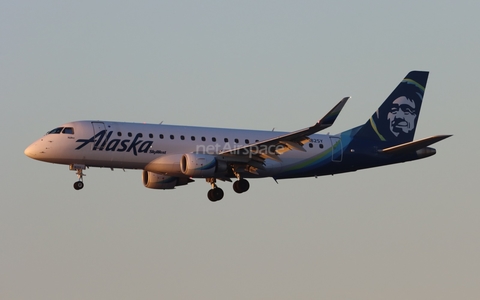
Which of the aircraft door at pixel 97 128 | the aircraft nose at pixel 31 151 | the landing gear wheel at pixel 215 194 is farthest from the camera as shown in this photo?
the landing gear wheel at pixel 215 194

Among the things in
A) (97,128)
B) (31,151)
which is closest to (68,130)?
(97,128)

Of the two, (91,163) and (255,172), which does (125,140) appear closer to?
(91,163)

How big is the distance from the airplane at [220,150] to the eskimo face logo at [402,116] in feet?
0.21

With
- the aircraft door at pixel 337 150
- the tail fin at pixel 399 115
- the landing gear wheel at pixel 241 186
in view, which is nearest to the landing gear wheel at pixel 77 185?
the landing gear wheel at pixel 241 186

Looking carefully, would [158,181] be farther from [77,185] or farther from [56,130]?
[56,130]

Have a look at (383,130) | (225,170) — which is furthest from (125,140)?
(383,130)

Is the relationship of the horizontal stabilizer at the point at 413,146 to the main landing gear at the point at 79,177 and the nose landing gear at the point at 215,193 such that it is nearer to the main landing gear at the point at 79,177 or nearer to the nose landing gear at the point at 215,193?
the nose landing gear at the point at 215,193

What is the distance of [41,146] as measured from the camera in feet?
205

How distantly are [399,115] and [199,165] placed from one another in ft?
50.9

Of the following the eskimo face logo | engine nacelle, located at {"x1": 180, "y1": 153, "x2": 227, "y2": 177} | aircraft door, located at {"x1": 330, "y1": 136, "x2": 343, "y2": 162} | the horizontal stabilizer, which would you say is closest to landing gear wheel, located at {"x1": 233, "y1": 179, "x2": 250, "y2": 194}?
engine nacelle, located at {"x1": 180, "y1": 153, "x2": 227, "y2": 177}

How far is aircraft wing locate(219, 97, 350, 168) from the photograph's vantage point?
5659 cm

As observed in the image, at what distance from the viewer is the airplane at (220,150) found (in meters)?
62.1

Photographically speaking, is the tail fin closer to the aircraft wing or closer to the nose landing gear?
the aircraft wing

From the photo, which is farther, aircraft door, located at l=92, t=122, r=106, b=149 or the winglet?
aircraft door, located at l=92, t=122, r=106, b=149
